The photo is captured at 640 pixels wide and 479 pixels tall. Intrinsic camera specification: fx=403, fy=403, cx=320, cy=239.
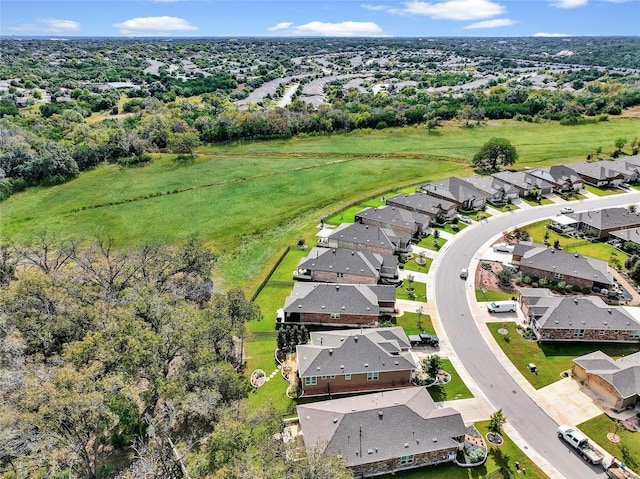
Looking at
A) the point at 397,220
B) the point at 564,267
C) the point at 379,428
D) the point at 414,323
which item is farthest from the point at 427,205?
the point at 379,428

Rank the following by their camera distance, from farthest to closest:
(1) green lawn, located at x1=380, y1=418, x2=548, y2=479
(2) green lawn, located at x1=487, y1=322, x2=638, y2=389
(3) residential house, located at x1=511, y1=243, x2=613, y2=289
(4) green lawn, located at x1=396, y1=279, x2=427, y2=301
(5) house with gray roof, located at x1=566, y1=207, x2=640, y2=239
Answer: (5) house with gray roof, located at x1=566, y1=207, x2=640, y2=239 < (3) residential house, located at x1=511, y1=243, x2=613, y2=289 < (4) green lawn, located at x1=396, y1=279, x2=427, y2=301 < (2) green lawn, located at x1=487, y1=322, x2=638, y2=389 < (1) green lawn, located at x1=380, y1=418, x2=548, y2=479

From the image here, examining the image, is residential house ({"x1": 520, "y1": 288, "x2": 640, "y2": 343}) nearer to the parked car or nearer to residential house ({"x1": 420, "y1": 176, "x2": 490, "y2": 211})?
the parked car

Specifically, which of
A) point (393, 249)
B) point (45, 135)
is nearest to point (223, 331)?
point (393, 249)

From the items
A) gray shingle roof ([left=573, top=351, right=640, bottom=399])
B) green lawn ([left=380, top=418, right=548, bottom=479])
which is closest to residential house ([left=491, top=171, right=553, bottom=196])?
gray shingle roof ([left=573, top=351, right=640, bottom=399])

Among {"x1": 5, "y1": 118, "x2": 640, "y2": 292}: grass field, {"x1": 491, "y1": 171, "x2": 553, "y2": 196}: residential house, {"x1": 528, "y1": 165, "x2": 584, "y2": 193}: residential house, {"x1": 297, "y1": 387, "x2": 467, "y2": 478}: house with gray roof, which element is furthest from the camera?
{"x1": 528, "y1": 165, "x2": 584, "y2": 193}: residential house

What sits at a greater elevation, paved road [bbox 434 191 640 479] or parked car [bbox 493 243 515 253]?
parked car [bbox 493 243 515 253]

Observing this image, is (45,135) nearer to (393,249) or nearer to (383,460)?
(393,249)

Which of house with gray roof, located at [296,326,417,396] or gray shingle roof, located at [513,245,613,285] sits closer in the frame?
house with gray roof, located at [296,326,417,396]
